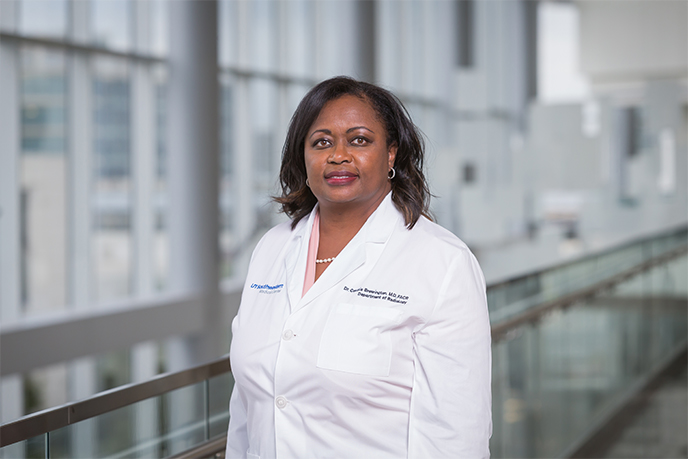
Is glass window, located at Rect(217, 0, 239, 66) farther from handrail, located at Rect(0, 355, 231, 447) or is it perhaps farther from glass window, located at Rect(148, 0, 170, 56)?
handrail, located at Rect(0, 355, 231, 447)

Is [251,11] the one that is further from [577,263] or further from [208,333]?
[577,263]

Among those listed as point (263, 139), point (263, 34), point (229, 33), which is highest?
point (263, 34)

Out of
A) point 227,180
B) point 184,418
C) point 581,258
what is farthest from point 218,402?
point 227,180

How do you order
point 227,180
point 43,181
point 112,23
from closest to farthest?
point 43,181, point 112,23, point 227,180

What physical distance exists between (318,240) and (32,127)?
18.9 feet

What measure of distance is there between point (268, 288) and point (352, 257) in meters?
0.22

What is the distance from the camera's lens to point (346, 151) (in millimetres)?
1494

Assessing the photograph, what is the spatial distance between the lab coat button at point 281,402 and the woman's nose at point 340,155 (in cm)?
51

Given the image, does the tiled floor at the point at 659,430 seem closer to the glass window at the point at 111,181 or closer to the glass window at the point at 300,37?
the glass window at the point at 111,181

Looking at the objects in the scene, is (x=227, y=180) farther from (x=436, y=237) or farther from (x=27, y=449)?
(x=436, y=237)

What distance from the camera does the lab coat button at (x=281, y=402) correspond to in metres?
1.44

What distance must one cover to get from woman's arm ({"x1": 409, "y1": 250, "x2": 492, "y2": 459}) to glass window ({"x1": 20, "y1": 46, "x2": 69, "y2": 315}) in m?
5.98

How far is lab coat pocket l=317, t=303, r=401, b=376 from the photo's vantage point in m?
1.37

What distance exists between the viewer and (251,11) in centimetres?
902
